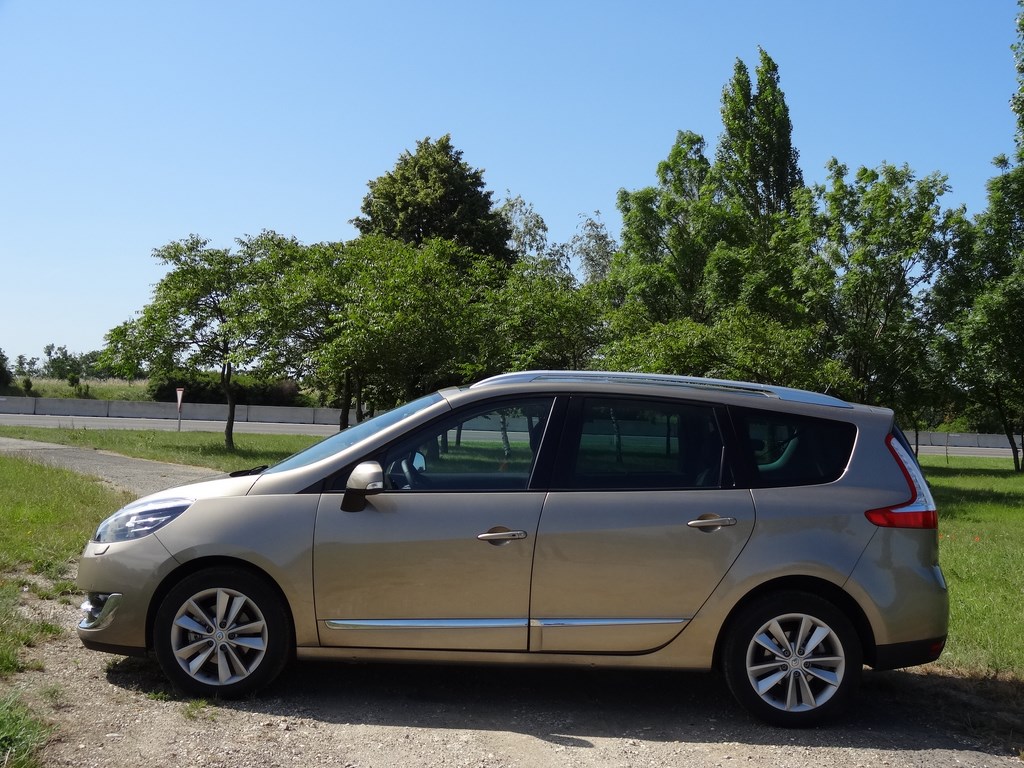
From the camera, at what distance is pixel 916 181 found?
2486cm

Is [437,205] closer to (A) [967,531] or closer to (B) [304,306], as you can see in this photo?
(B) [304,306]

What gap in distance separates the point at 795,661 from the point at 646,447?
131cm

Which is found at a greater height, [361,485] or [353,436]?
[353,436]

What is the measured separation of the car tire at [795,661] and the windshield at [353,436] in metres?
2.05

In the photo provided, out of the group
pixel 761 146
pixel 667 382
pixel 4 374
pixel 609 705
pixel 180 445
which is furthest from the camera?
pixel 4 374

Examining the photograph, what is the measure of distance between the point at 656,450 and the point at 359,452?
5.13ft

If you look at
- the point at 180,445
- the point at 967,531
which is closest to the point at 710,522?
the point at 967,531

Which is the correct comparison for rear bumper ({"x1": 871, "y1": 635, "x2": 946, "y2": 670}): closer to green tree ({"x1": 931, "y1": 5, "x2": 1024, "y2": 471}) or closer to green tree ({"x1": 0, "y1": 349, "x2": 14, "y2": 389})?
green tree ({"x1": 931, "y1": 5, "x2": 1024, "y2": 471})

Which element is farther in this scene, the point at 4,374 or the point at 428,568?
the point at 4,374

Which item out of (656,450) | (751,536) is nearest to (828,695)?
(751,536)

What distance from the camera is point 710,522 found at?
503 cm

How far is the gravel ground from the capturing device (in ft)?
14.7

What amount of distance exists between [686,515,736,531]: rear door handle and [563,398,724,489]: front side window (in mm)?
201

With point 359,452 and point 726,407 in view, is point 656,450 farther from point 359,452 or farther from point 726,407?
point 359,452
